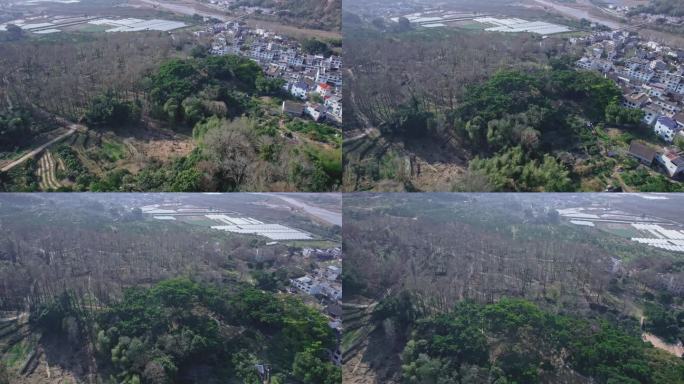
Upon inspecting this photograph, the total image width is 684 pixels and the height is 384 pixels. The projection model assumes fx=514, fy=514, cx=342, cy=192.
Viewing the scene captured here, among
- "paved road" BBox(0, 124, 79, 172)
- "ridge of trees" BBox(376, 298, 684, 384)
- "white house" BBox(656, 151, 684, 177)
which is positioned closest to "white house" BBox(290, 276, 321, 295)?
"ridge of trees" BBox(376, 298, 684, 384)

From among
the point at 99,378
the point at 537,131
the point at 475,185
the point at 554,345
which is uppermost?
the point at 537,131

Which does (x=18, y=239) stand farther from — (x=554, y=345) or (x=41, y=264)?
(x=554, y=345)

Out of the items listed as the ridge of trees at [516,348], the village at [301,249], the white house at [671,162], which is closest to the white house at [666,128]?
the white house at [671,162]

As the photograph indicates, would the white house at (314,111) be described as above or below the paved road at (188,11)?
below

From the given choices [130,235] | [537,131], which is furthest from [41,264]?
[537,131]

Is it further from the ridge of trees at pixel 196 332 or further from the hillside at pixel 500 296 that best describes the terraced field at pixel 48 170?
the hillside at pixel 500 296

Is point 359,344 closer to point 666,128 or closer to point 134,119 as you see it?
point 134,119

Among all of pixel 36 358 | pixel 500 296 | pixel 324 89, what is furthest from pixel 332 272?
pixel 324 89

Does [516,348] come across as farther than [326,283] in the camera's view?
No
